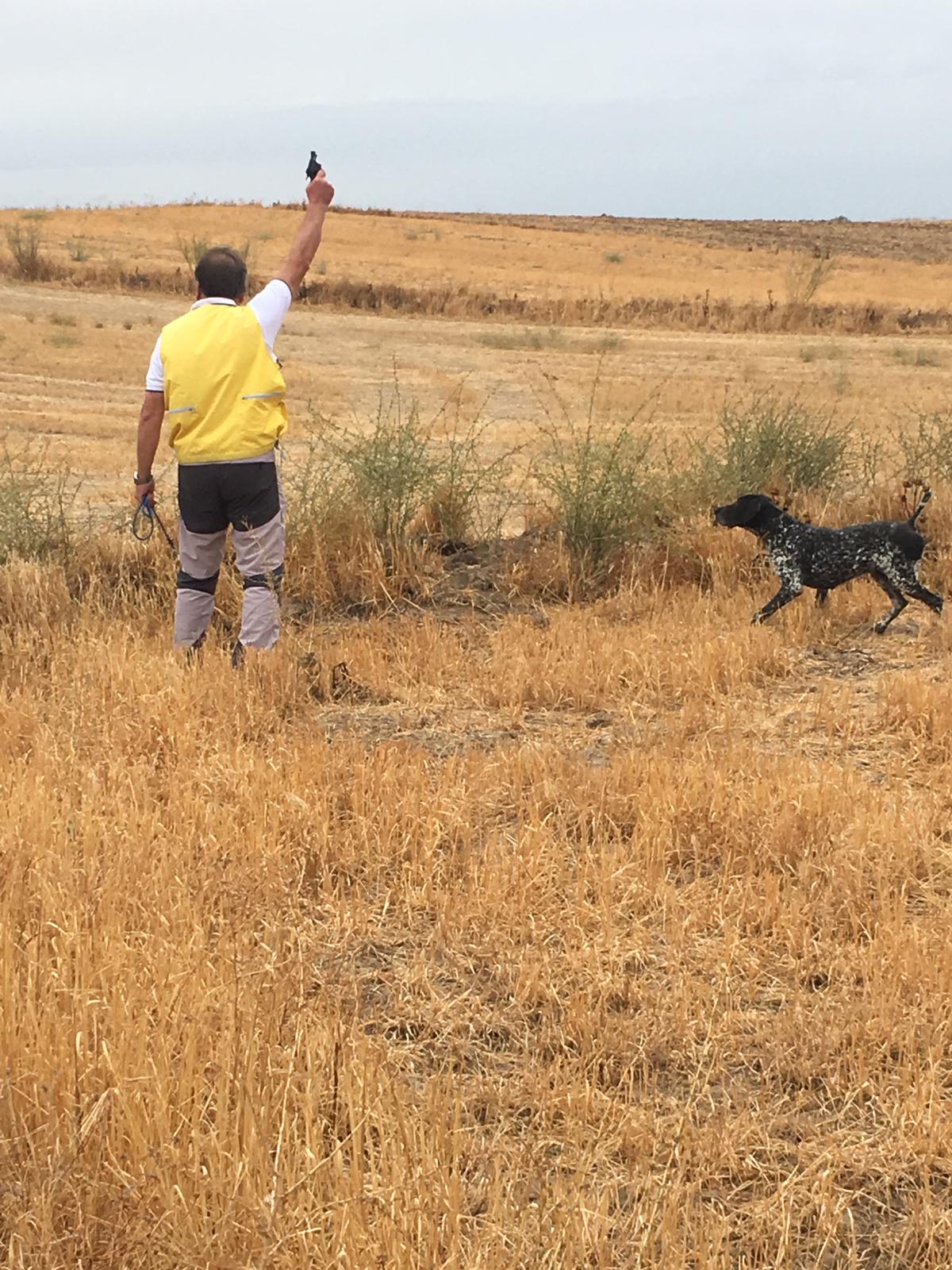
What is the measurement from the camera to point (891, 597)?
7.11 m

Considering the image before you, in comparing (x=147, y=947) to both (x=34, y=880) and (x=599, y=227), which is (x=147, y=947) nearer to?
(x=34, y=880)

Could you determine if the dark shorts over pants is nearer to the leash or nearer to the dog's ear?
the leash

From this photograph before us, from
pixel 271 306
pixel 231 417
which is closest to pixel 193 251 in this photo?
pixel 271 306

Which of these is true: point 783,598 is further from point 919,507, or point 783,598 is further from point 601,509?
point 601,509

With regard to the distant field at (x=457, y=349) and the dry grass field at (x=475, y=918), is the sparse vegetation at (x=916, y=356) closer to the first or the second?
the distant field at (x=457, y=349)

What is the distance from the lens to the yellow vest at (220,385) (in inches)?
219

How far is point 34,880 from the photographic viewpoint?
378 cm

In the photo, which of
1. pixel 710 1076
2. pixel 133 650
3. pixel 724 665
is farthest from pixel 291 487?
pixel 710 1076

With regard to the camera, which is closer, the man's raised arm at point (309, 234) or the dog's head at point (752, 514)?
the man's raised arm at point (309, 234)

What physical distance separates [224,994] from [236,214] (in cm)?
5964

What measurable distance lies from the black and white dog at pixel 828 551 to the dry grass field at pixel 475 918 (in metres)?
0.30

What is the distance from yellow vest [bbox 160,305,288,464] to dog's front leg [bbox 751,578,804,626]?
282 centimetres

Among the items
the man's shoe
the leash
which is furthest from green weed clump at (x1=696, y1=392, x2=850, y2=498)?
the man's shoe

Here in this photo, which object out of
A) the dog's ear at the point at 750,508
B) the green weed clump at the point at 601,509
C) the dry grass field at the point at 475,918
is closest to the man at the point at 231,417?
the dry grass field at the point at 475,918
